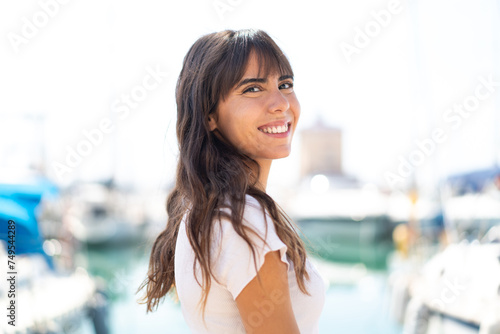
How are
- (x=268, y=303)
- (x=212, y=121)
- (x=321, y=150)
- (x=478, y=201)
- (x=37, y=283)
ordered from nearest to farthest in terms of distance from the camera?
(x=268, y=303), (x=212, y=121), (x=37, y=283), (x=478, y=201), (x=321, y=150)

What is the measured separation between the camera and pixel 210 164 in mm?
1373

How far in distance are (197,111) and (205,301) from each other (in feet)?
1.70

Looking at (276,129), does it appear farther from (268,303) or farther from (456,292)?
(456,292)

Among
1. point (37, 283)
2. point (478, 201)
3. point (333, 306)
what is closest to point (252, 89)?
point (37, 283)

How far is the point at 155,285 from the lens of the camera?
→ 1.63m

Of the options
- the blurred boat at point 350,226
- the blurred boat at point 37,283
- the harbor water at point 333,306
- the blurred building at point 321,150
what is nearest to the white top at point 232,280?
the blurred boat at point 37,283

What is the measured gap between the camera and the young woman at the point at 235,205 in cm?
116

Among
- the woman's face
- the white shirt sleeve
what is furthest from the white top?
the woman's face

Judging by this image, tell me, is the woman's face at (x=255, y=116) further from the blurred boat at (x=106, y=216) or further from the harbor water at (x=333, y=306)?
the blurred boat at (x=106, y=216)

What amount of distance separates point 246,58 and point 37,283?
585 centimetres

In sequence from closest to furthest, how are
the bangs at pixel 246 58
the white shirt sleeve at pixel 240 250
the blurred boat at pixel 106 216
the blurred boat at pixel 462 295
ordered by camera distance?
the white shirt sleeve at pixel 240 250 < the bangs at pixel 246 58 < the blurred boat at pixel 462 295 < the blurred boat at pixel 106 216

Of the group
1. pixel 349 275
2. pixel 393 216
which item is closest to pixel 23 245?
pixel 349 275

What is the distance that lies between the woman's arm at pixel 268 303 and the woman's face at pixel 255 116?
0.39 m

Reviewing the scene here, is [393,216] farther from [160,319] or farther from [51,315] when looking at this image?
[51,315]
